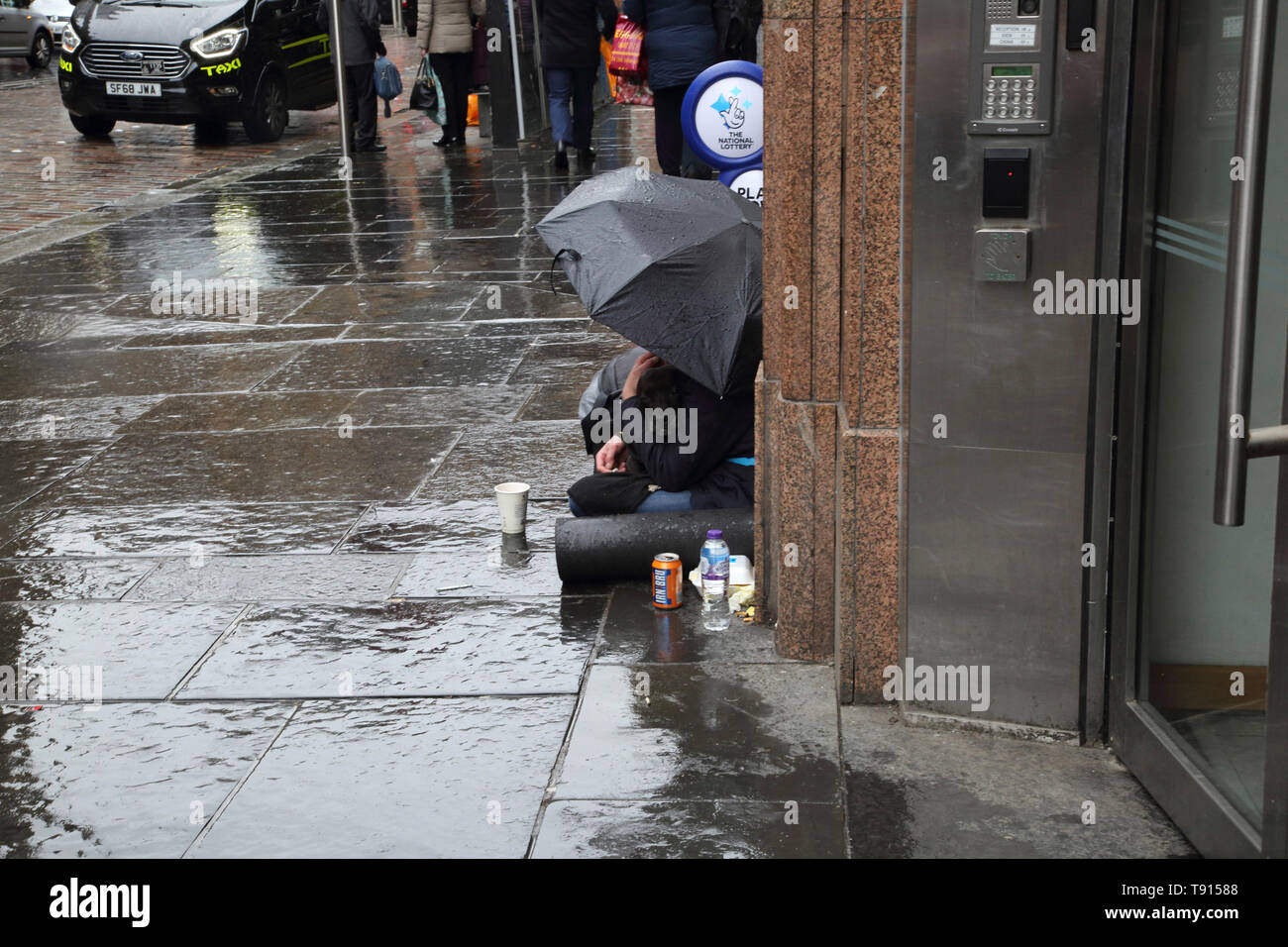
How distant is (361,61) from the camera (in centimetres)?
1692

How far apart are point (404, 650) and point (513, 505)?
98 centimetres

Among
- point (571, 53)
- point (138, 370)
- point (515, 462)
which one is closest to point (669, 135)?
point (571, 53)

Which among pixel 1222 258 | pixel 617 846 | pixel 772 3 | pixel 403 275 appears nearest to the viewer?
pixel 1222 258

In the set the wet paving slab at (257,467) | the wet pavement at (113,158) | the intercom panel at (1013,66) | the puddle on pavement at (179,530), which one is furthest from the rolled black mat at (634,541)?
the wet pavement at (113,158)

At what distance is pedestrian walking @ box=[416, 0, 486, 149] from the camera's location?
1645 cm

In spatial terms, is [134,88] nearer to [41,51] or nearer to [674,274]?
[674,274]

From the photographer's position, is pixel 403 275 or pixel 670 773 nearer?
pixel 670 773

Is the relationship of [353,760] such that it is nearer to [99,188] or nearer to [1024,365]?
[1024,365]

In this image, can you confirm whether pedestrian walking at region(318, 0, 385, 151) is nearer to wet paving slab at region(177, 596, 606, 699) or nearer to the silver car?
wet paving slab at region(177, 596, 606, 699)

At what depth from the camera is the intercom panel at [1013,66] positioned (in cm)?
335

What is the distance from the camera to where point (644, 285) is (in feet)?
16.0

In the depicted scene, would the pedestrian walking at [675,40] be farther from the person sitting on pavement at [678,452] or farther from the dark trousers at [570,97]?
the person sitting on pavement at [678,452]

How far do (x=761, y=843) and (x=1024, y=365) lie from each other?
4.08 ft

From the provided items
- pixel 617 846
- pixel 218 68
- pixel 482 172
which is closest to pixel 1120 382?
pixel 617 846
